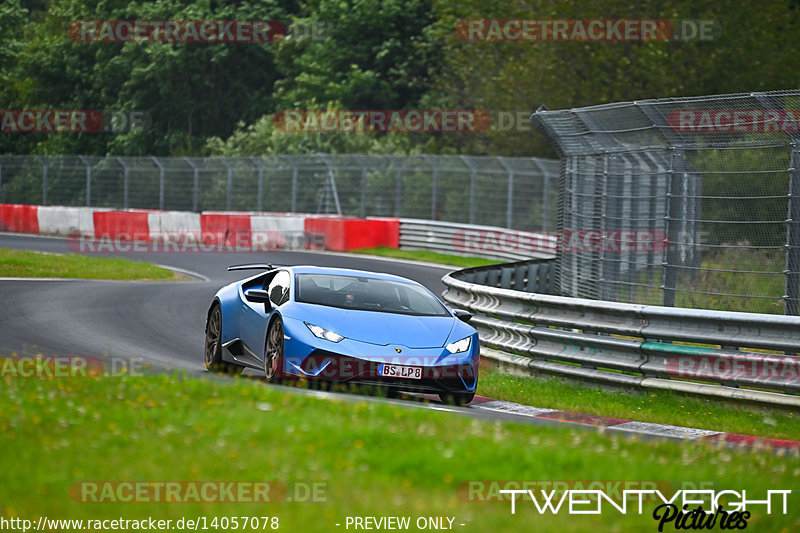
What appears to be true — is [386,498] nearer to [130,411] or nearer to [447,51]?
[130,411]

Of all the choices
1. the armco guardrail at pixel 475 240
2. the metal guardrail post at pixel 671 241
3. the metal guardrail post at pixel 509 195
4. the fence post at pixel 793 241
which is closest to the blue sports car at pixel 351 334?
the metal guardrail post at pixel 671 241

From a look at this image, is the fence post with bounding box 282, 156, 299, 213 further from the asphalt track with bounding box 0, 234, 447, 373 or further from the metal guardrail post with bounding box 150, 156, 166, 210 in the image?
the asphalt track with bounding box 0, 234, 447, 373

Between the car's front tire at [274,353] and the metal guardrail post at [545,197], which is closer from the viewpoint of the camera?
the car's front tire at [274,353]

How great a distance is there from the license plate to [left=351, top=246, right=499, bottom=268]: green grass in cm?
1938

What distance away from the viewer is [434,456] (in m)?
6.42

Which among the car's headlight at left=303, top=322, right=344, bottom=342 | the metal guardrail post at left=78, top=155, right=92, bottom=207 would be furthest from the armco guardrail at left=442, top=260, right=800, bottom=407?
the metal guardrail post at left=78, top=155, right=92, bottom=207

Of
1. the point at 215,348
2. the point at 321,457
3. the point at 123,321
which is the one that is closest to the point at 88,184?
the point at 123,321

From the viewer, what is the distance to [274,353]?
35.8 ft

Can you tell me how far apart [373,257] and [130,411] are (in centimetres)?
2429

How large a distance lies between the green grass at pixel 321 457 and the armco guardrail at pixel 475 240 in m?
21.2

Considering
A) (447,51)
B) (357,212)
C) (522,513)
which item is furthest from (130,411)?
(447,51)

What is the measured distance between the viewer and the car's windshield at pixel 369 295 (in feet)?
37.3

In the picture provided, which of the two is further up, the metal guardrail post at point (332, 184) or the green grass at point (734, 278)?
the metal guardrail post at point (332, 184)

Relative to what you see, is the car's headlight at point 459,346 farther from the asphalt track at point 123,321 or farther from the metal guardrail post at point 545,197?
the metal guardrail post at point 545,197
